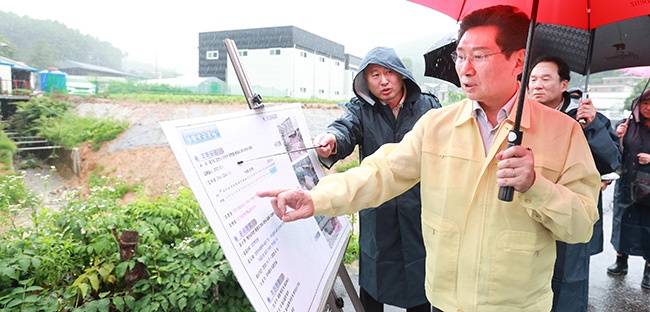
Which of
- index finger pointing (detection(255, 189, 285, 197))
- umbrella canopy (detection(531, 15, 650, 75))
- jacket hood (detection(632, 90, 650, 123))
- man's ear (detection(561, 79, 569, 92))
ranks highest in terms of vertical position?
umbrella canopy (detection(531, 15, 650, 75))

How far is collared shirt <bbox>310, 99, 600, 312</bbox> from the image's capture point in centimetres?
109

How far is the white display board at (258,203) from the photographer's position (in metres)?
0.92

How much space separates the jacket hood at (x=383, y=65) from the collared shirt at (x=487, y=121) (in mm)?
691

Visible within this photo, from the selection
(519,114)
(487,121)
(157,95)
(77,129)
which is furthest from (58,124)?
(519,114)

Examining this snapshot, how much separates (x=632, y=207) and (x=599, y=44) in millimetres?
2039

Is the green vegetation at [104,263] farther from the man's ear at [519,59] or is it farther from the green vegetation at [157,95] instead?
the green vegetation at [157,95]

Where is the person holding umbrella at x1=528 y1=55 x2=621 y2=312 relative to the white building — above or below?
below

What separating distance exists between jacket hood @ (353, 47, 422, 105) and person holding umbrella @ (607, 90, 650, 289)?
2.44m

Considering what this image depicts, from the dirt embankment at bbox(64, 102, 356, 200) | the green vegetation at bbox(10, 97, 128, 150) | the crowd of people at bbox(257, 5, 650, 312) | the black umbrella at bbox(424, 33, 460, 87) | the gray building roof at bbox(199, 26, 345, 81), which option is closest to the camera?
the crowd of people at bbox(257, 5, 650, 312)

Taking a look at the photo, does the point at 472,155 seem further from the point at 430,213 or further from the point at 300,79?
the point at 300,79

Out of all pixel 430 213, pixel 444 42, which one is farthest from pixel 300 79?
pixel 430 213

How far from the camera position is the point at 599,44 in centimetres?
199

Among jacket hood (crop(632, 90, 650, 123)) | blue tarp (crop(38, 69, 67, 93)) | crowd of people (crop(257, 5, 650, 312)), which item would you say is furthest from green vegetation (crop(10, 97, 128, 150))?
jacket hood (crop(632, 90, 650, 123))

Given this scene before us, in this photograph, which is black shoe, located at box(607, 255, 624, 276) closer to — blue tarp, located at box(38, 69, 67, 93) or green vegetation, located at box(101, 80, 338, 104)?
green vegetation, located at box(101, 80, 338, 104)
